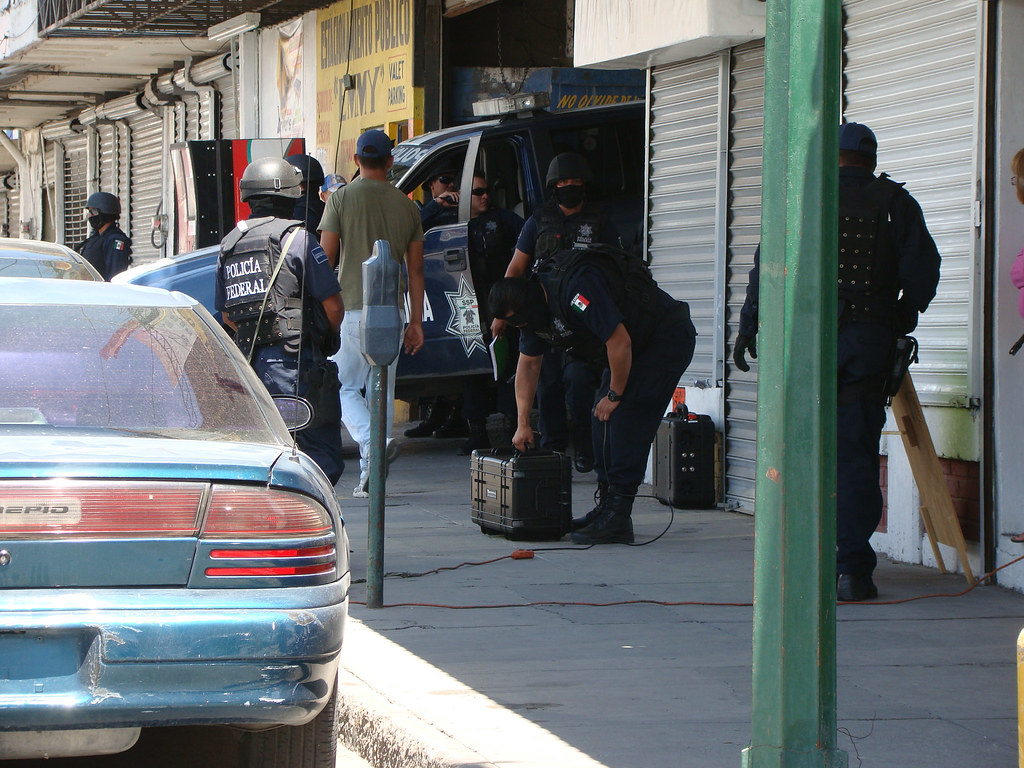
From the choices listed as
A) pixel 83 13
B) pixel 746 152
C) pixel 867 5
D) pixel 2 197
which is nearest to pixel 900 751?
pixel 867 5

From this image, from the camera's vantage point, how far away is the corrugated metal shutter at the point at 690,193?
9336mm

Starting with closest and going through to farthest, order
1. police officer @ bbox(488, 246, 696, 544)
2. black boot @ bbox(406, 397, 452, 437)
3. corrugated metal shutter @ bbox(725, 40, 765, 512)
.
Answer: police officer @ bbox(488, 246, 696, 544)
corrugated metal shutter @ bbox(725, 40, 765, 512)
black boot @ bbox(406, 397, 452, 437)

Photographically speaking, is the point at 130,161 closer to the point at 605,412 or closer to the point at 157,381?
the point at 605,412

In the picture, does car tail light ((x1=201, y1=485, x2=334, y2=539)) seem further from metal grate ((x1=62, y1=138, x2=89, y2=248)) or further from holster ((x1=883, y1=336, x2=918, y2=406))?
metal grate ((x1=62, y1=138, x2=89, y2=248))

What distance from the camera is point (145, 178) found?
72.5 ft

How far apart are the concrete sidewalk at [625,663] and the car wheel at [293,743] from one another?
1.25 ft

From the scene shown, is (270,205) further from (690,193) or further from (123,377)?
(690,193)

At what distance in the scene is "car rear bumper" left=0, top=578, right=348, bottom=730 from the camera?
3176 millimetres

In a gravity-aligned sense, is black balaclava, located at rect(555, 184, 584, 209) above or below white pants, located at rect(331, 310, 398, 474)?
above

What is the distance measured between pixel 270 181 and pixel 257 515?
12.2ft

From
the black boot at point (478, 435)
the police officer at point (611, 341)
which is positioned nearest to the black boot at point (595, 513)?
the police officer at point (611, 341)

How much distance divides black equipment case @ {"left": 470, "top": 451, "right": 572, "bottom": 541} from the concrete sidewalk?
12 cm

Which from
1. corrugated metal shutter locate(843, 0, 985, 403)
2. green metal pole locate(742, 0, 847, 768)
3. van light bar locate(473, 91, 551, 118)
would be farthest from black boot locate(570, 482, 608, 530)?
green metal pole locate(742, 0, 847, 768)

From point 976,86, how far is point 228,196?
847 centimetres
